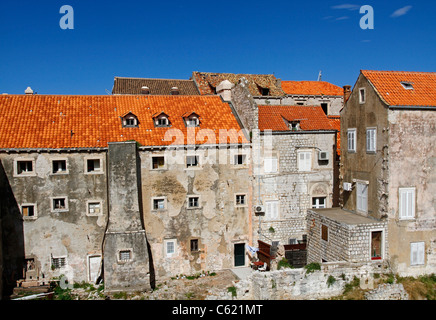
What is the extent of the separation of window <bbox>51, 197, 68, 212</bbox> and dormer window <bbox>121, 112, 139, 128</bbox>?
6.84m

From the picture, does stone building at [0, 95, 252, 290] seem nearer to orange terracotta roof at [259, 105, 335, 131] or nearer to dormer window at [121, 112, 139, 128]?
dormer window at [121, 112, 139, 128]

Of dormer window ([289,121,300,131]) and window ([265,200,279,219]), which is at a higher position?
dormer window ([289,121,300,131])

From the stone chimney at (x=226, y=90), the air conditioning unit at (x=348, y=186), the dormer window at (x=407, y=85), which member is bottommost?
the air conditioning unit at (x=348, y=186)

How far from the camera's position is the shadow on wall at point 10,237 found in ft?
86.6

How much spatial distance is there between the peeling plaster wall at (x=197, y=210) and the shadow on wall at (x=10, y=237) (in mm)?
8454

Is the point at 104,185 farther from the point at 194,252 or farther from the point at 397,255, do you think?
the point at 397,255

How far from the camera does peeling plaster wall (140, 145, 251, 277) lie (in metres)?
28.6

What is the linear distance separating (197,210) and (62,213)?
9.39m

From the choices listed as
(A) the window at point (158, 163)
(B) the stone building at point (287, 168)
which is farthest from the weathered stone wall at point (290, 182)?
(A) the window at point (158, 163)

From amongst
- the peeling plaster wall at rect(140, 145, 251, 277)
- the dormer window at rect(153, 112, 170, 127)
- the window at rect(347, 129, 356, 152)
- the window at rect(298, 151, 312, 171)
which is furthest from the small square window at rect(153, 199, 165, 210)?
the window at rect(347, 129, 356, 152)

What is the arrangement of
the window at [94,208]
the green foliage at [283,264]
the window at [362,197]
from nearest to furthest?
the window at [362,197]
the green foliage at [283,264]
the window at [94,208]

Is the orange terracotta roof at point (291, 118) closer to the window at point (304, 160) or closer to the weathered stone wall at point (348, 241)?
the window at point (304, 160)

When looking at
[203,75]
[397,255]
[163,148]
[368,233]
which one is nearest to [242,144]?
[163,148]

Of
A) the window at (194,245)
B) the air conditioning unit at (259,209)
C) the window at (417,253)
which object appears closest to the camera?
the window at (417,253)
